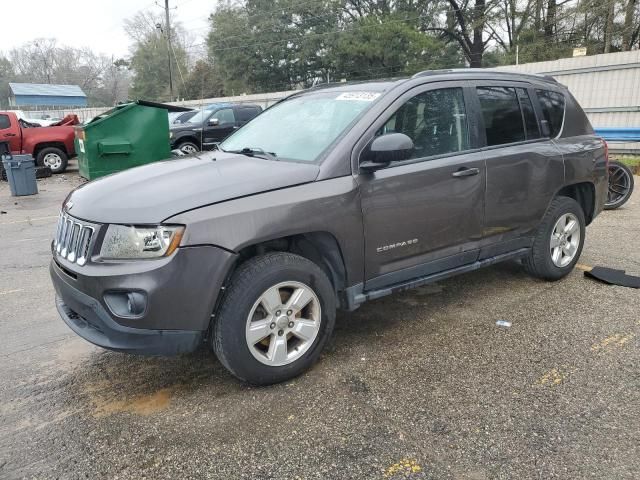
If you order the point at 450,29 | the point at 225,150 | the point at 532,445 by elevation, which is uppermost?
the point at 450,29

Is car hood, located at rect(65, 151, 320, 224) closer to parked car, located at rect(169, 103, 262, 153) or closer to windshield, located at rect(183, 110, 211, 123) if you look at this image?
parked car, located at rect(169, 103, 262, 153)

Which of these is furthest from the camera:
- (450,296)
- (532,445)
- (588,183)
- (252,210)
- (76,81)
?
(76,81)

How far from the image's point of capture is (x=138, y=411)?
9.34ft

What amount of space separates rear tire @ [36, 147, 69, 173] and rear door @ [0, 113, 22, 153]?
659 mm

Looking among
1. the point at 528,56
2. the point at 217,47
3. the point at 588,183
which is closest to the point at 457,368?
the point at 588,183

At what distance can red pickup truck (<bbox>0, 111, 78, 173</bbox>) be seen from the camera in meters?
13.9

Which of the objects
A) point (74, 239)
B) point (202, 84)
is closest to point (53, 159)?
point (74, 239)

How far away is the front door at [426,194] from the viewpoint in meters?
3.28

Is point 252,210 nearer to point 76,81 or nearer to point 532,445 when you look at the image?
point 532,445

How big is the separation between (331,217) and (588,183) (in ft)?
9.90

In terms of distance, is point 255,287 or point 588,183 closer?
point 255,287

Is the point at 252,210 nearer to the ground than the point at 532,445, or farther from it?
farther from it

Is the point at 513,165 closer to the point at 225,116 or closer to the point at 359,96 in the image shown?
the point at 359,96

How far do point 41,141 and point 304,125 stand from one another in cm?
1354
